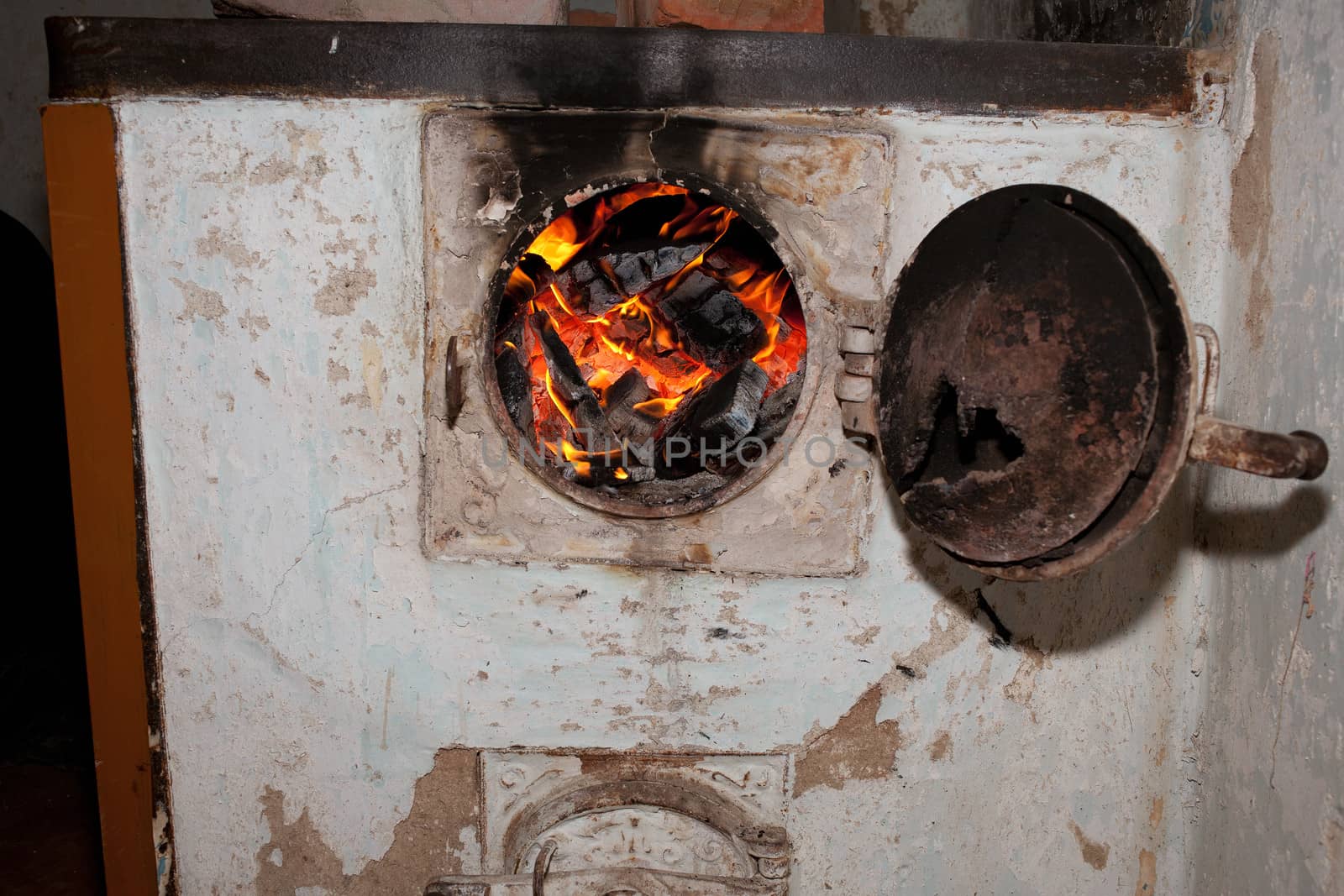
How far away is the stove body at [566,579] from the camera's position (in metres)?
1.53

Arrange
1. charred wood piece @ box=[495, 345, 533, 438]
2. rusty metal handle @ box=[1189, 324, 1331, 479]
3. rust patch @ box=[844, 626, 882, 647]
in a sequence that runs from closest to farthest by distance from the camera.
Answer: rusty metal handle @ box=[1189, 324, 1331, 479]
rust patch @ box=[844, 626, 882, 647]
charred wood piece @ box=[495, 345, 533, 438]

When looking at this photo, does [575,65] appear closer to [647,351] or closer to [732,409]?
[732,409]

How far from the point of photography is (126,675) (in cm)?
165

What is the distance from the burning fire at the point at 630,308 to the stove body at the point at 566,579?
229mm

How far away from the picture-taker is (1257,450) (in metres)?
1.04

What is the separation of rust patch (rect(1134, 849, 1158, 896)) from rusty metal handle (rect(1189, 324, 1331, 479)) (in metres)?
1.03

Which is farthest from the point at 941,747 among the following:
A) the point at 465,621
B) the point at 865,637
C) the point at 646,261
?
the point at 646,261

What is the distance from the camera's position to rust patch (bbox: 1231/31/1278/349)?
145cm

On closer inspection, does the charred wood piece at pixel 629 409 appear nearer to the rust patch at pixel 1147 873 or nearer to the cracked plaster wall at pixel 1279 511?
the cracked plaster wall at pixel 1279 511

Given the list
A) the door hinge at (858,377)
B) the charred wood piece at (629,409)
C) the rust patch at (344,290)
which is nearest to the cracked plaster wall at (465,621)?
the rust patch at (344,290)

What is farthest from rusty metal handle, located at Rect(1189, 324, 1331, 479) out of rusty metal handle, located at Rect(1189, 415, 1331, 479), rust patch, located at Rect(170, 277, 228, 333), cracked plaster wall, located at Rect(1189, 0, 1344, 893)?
rust patch, located at Rect(170, 277, 228, 333)

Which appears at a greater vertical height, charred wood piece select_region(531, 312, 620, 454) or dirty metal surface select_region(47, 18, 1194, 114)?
dirty metal surface select_region(47, 18, 1194, 114)

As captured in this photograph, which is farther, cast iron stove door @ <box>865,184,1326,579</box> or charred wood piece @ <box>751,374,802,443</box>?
charred wood piece @ <box>751,374,802,443</box>

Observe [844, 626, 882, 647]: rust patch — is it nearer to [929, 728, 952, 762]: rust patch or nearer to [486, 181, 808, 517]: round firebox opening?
[929, 728, 952, 762]: rust patch
